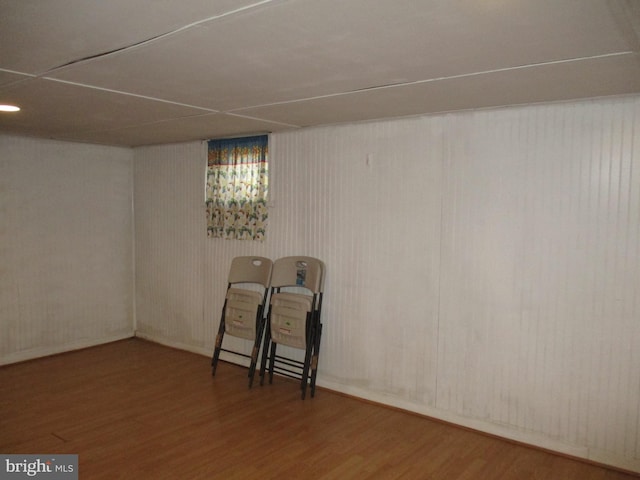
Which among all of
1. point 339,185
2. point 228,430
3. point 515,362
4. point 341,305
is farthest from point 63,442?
point 515,362

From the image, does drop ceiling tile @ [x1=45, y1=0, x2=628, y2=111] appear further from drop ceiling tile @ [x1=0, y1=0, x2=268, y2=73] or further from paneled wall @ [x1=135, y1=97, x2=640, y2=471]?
paneled wall @ [x1=135, y1=97, x2=640, y2=471]

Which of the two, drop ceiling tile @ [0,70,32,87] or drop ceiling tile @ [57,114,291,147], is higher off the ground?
drop ceiling tile @ [57,114,291,147]

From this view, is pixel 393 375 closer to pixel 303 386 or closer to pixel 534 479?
pixel 303 386

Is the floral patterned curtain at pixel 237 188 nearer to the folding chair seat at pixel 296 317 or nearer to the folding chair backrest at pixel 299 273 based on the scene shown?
the folding chair backrest at pixel 299 273

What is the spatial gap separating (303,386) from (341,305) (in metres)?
0.73

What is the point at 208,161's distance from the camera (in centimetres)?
Result: 509

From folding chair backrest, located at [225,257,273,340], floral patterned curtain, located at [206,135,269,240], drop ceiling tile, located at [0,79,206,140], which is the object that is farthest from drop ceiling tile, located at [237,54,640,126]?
folding chair backrest, located at [225,257,273,340]

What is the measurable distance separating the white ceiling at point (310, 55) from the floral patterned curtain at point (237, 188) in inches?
44.1

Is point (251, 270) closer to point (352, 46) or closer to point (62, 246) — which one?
point (62, 246)

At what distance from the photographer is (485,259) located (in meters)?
3.43

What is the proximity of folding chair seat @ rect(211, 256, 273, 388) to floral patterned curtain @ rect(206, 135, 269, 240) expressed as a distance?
30cm

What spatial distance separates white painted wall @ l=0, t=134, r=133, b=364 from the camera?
16.0 ft

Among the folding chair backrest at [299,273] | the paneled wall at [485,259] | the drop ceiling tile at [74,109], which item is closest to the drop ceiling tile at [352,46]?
the drop ceiling tile at [74,109]

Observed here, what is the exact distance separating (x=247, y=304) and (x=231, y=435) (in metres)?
1.36
